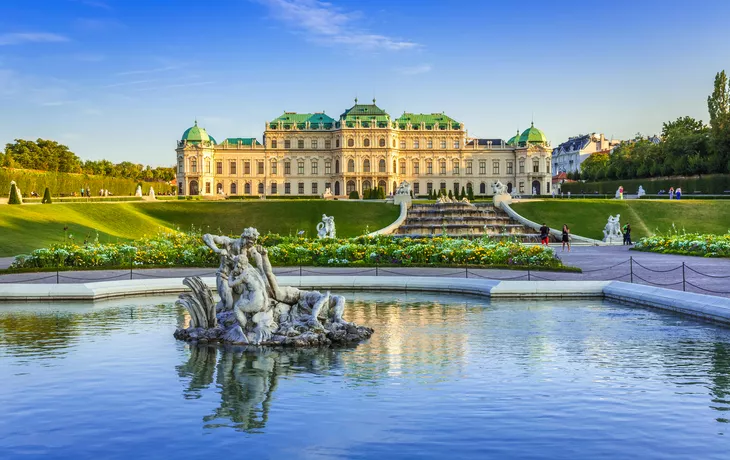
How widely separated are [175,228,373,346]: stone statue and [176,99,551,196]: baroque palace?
317 feet

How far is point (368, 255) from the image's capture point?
95.3 feet

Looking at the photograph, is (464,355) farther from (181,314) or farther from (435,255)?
(435,255)

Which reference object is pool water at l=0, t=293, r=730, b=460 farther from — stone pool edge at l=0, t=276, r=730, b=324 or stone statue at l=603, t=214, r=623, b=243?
stone statue at l=603, t=214, r=623, b=243

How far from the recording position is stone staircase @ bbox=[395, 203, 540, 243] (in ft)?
161

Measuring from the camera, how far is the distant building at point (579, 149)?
156 m

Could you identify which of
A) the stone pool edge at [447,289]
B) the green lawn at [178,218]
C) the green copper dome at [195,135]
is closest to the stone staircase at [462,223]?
the green lawn at [178,218]

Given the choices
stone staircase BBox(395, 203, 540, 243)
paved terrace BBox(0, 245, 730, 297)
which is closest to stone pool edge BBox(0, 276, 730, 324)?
paved terrace BBox(0, 245, 730, 297)

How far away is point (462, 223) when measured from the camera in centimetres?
5178

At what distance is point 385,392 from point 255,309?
4.26 meters

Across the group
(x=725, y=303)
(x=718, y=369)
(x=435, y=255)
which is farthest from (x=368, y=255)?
(x=718, y=369)

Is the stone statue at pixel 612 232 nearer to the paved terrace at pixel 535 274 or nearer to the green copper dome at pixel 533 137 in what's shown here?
the paved terrace at pixel 535 274

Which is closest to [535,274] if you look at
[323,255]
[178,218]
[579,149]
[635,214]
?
[323,255]

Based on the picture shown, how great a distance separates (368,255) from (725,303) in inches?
576

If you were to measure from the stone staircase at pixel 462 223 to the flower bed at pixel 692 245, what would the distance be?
9732mm
